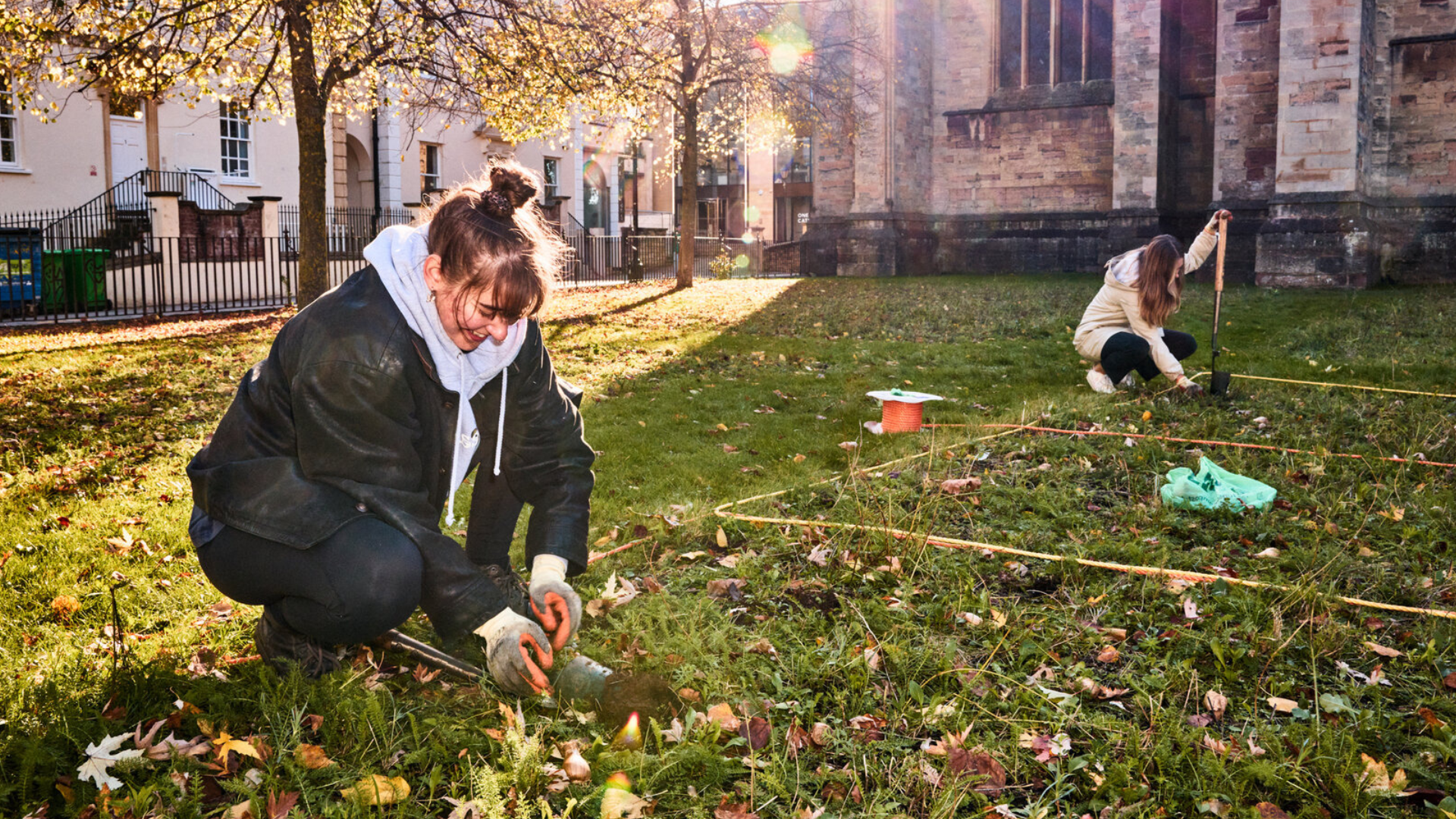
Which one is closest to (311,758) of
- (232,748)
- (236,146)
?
(232,748)

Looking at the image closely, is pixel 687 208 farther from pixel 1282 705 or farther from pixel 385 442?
pixel 1282 705

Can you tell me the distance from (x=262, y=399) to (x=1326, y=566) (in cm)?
348

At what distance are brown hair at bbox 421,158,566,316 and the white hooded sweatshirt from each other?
7 cm

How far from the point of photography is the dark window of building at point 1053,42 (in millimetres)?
22891

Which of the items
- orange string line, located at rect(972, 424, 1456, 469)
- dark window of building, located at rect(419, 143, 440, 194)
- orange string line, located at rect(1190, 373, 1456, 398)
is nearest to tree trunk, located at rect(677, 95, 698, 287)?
dark window of building, located at rect(419, 143, 440, 194)

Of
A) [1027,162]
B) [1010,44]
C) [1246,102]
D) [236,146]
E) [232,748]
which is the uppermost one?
[1010,44]

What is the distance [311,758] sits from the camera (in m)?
2.52

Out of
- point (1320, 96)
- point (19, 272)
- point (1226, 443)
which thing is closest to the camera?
point (1226, 443)

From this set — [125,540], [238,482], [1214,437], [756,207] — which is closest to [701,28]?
[1214,437]

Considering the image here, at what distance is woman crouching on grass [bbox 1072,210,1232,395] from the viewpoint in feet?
23.9

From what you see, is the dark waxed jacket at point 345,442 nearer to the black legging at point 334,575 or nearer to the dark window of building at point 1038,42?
the black legging at point 334,575

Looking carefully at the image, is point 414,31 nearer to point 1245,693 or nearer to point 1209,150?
point 1245,693

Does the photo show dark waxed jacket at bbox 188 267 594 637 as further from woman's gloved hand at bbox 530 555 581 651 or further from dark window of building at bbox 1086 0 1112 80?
dark window of building at bbox 1086 0 1112 80

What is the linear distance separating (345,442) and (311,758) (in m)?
0.78
